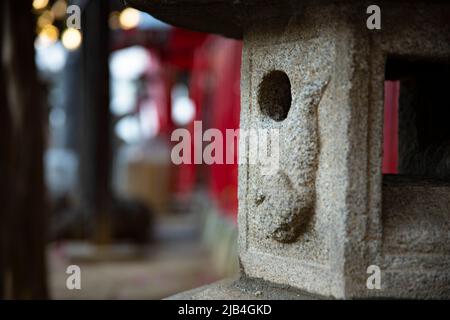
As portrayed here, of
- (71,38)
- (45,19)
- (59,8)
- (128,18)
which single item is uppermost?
(128,18)

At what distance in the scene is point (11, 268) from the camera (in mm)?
5270

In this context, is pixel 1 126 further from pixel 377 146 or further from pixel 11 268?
pixel 377 146

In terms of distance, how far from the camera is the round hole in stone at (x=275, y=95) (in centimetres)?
260

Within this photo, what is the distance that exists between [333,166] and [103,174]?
7.57 meters

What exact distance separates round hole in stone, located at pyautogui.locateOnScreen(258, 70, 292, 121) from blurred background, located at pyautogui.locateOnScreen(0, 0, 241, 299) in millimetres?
1416

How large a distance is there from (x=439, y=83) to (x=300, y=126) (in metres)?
0.90

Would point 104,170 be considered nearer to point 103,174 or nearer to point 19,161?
point 103,174

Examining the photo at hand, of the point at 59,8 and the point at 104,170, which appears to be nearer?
the point at 59,8

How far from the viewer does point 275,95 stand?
2646 millimetres

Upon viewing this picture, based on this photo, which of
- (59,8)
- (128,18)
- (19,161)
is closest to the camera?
(19,161)

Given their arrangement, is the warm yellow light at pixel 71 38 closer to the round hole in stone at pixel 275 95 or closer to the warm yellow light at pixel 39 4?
the warm yellow light at pixel 39 4

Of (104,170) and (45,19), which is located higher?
(45,19)

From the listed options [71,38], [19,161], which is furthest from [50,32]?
[19,161]

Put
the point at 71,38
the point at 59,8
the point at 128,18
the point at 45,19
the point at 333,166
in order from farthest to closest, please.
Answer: the point at 128,18, the point at 71,38, the point at 59,8, the point at 45,19, the point at 333,166
